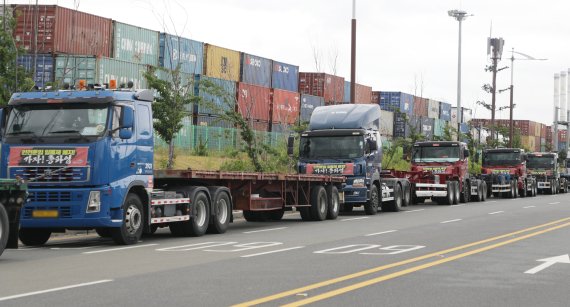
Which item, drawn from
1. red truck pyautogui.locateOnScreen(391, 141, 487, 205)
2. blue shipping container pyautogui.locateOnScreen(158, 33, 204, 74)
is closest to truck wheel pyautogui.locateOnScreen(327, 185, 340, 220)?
red truck pyautogui.locateOnScreen(391, 141, 487, 205)

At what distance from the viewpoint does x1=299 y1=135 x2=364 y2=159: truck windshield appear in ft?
87.7

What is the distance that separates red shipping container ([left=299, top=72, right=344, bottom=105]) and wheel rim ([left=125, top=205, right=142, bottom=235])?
135 ft

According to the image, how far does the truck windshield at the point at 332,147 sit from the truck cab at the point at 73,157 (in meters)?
11.1

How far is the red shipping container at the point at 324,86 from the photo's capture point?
191 ft

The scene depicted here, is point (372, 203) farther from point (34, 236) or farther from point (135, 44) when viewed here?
point (135, 44)

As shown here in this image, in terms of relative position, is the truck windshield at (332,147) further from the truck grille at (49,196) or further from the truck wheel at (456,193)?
the truck grille at (49,196)

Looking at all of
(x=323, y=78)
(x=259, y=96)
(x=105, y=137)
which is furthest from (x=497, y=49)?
(x=105, y=137)

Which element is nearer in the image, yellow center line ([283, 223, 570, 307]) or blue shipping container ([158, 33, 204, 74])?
yellow center line ([283, 223, 570, 307])

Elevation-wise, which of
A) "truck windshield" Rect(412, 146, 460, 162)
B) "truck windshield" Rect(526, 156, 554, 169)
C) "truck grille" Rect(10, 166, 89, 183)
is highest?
"truck windshield" Rect(526, 156, 554, 169)

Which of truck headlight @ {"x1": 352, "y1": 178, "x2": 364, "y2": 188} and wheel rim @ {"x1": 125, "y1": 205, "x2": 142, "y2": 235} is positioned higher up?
truck headlight @ {"x1": 352, "y1": 178, "x2": 364, "y2": 188}

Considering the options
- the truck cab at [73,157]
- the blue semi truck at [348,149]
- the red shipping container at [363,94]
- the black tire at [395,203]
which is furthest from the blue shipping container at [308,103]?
the truck cab at [73,157]

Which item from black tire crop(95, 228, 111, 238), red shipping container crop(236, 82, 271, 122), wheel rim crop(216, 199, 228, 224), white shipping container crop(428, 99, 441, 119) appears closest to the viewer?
black tire crop(95, 228, 111, 238)

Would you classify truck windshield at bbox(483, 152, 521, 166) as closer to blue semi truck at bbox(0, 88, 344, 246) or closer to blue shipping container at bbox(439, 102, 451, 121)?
blue semi truck at bbox(0, 88, 344, 246)

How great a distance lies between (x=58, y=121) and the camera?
1617 cm
